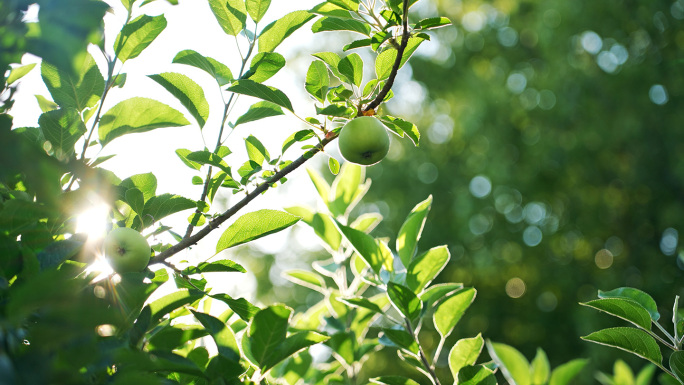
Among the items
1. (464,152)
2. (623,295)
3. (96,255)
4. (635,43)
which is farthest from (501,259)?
(96,255)

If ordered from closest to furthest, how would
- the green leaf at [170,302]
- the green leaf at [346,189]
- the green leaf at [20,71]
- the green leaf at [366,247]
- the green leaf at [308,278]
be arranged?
the green leaf at [170,302], the green leaf at [366,247], the green leaf at [20,71], the green leaf at [346,189], the green leaf at [308,278]

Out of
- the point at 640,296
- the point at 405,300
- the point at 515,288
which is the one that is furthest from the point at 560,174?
the point at 405,300

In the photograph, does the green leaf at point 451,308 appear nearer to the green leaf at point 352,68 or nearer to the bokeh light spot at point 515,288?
the green leaf at point 352,68

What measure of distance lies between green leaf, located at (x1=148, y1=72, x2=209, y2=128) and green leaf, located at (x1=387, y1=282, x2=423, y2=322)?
0.67 metres

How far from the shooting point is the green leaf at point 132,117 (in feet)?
4.12

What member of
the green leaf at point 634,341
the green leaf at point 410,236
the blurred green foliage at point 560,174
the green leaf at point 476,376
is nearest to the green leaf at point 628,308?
the green leaf at point 634,341

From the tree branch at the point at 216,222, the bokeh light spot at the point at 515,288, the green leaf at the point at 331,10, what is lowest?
the bokeh light spot at the point at 515,288

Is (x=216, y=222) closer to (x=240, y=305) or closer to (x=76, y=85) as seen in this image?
(x=240, y=305)

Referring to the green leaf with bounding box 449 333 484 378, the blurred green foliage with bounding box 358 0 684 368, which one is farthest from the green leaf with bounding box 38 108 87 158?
the blurred green foliage with bounding box 358 0 684 368

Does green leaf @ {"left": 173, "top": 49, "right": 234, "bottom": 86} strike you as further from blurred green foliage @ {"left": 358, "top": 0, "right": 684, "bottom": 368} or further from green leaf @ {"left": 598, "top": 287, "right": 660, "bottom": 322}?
blurred green foliage @ {"left": 358, "top": 0, "right": 684, "bottom": 368}

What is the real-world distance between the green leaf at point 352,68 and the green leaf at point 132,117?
1.49ft

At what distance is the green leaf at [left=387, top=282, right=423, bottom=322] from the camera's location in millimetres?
1185

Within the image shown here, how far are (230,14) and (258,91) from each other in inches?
11.3

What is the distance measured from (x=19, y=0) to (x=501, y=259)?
31.7 feet
